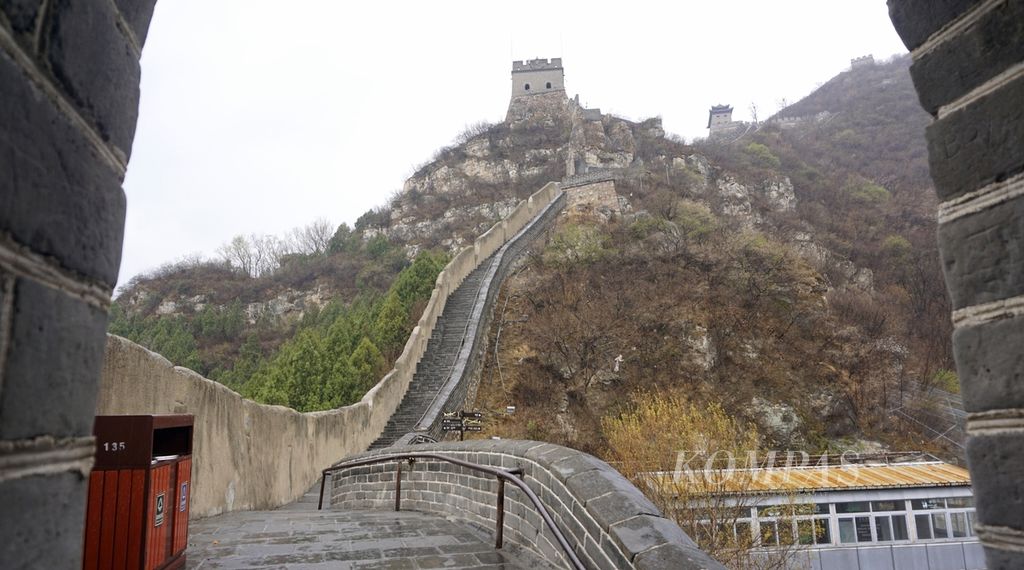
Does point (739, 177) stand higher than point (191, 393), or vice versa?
point (739, 177)

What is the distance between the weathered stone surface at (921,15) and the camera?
65.6 inches

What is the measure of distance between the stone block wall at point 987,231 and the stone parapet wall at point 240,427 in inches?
247

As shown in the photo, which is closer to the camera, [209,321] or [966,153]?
[966,153]

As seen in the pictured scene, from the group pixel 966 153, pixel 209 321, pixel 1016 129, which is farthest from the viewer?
pixel 209 321

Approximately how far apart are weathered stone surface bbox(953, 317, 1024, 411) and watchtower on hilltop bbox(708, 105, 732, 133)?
3798 inches

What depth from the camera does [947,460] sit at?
773 inches

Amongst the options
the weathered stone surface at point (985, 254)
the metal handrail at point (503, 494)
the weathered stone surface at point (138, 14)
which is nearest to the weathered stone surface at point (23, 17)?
the weathered stone surface at point (138, 14)

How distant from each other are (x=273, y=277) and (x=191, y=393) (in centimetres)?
3319

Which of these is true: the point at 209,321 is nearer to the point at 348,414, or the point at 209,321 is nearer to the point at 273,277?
the point at 273,277

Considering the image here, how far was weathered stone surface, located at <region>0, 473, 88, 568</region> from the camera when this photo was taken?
866 millimetres

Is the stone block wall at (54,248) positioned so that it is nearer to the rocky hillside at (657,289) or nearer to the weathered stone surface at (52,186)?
the weathered stone surface at (52,186)

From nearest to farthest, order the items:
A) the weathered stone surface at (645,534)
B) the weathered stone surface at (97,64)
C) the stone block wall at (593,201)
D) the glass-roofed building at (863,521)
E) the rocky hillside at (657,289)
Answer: the weathered stone surface at (97,64) → the weathered stone surface at (645,534) → the glass-roofed building at (863,521) → the rocky hillside at (657,289) → the stone block wall at (593,201)

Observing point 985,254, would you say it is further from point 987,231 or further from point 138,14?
point 138,14

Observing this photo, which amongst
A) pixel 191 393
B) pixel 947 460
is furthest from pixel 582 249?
pixel 191 393
